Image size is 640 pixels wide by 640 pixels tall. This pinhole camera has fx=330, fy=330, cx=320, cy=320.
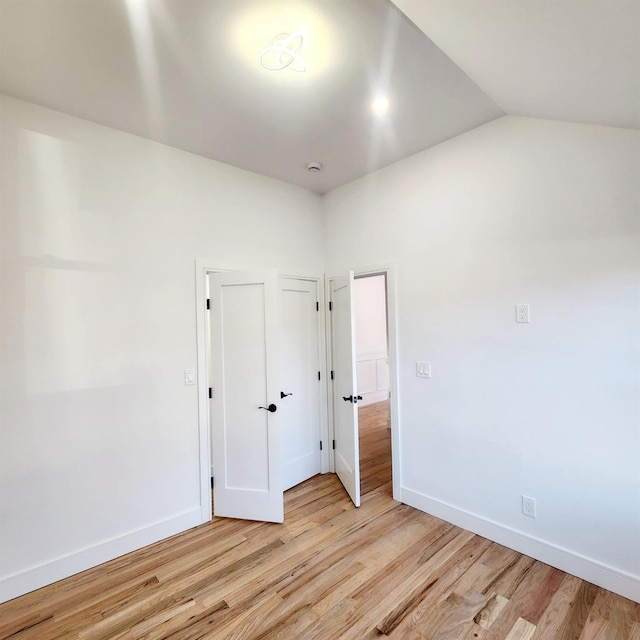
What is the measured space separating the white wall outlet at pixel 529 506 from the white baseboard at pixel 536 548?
156 mm

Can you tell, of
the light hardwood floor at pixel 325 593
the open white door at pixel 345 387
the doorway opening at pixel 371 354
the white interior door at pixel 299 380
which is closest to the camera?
the light hardwood floor at pixel 325 593

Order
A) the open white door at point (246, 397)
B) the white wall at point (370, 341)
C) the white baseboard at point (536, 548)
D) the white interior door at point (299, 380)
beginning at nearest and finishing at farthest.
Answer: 1. the white baseboard at point (536, 548)
2. the open white door at point (246, 397)
3. the white interior door at point (299, 380)
4. the white wall at point (370, 341)

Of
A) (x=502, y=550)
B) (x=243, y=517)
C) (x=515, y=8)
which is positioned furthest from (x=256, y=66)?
(x=502, y=550)

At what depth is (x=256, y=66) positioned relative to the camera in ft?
5.85

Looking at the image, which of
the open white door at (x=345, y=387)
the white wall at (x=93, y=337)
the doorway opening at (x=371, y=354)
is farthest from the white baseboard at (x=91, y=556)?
the doorway opening at (x=371, y=354)

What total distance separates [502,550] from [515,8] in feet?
10.0

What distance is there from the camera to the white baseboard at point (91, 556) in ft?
6.55

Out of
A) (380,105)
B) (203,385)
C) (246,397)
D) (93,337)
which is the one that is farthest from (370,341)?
(93,337)

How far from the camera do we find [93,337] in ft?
7.48

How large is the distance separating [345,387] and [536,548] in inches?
69.8

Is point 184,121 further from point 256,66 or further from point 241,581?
point 241,581

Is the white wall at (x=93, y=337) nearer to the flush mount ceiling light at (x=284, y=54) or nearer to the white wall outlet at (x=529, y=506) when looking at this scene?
the flush mount ceiling light at (x=284, y=54)

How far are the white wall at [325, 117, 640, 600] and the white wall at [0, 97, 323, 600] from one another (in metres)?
1.86

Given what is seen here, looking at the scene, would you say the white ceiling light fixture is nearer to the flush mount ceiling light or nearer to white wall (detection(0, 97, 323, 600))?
the flush mount ceiling light
